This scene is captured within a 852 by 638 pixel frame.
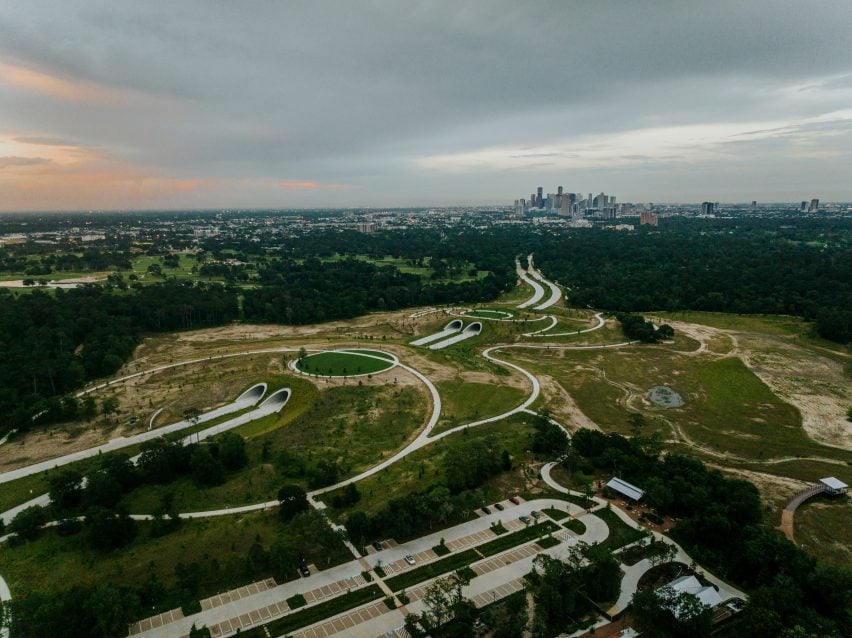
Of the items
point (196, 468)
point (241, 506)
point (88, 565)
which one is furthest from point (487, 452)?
point (88, 565)

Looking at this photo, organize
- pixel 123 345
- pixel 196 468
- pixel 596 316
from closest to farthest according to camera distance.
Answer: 1. pixel 196 468
2. pixel 123 345
3. pixel 596 316

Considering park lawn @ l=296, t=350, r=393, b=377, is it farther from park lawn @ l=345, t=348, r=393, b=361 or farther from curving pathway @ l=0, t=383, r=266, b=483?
curving pathway @ l=0, t=383, r=266, b=483

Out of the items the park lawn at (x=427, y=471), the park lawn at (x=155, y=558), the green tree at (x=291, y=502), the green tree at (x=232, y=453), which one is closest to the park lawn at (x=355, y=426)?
the green tree at (x=232, y=453)

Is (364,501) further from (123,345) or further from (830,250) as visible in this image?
(830,250)

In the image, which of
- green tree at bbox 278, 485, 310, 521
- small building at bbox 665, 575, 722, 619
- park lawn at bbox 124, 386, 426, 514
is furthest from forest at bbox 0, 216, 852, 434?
small building at bbox 665, 575, 722, 619

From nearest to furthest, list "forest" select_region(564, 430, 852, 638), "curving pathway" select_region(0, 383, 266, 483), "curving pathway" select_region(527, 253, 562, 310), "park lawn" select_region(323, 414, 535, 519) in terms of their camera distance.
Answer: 1. "forest" select_region(564, 430, 852, 638)
2. "park lawn" select_region(323, 414, 535, 519)
3. "curving pathway" select_region(0, 383, 266, 483)
4. "curving pathway" select_region(527, 253, 562, 310)

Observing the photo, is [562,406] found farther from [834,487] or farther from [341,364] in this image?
[341,364]

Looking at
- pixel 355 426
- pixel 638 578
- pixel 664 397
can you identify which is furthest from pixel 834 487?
pixel 355 426
